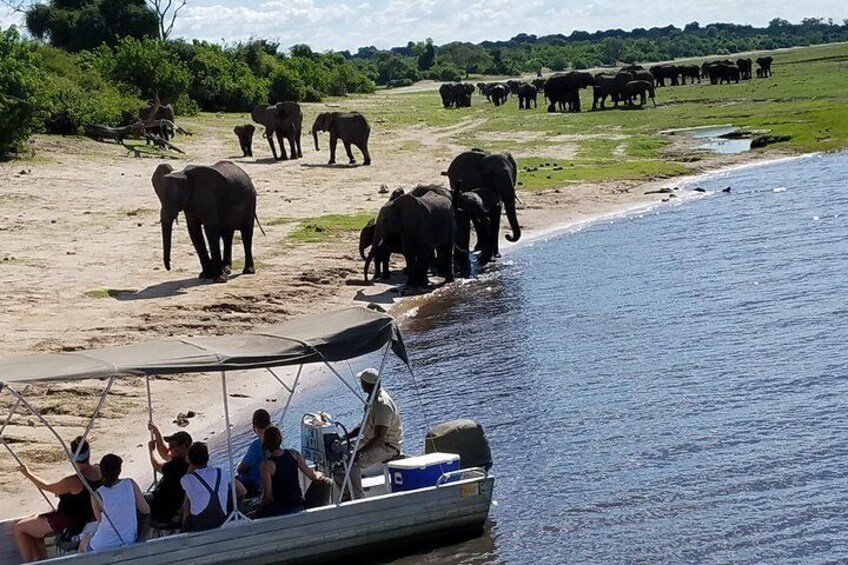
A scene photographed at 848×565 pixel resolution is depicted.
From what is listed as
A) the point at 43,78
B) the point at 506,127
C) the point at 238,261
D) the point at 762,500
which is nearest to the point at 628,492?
the point at 762,500

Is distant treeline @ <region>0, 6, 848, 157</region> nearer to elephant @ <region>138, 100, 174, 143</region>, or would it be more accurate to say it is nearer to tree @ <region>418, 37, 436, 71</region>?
elephant @ <region>138, 100, 174, 143</region>

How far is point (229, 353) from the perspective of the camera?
12.4m

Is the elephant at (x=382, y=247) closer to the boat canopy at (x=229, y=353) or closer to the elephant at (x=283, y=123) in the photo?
the boat canopy at (x=229, y=353)

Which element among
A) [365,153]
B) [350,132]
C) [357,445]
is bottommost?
[357,445]

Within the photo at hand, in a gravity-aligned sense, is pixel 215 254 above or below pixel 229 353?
below

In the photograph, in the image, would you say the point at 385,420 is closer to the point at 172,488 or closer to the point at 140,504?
the point at 172,488

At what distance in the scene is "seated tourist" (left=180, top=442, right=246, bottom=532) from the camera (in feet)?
40.5

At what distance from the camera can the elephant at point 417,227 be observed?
86.8 feet

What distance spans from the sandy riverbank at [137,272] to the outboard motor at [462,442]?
3.71 metres

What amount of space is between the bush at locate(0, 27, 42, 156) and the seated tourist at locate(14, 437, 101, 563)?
2347 cm

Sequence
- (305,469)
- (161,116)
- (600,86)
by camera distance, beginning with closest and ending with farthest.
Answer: (305,469)
(161,116)
(600,86)

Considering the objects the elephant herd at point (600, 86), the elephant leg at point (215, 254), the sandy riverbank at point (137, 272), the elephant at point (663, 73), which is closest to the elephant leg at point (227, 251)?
the elephant leg at point (215, 254)

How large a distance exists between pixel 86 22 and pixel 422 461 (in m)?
67.0

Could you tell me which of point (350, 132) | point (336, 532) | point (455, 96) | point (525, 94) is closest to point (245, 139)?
point (350, 132)
